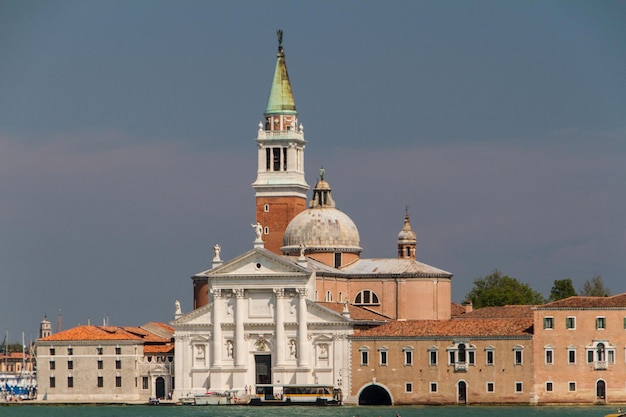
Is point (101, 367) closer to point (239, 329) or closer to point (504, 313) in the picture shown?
point (239, 329)

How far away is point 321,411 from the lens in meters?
96.1

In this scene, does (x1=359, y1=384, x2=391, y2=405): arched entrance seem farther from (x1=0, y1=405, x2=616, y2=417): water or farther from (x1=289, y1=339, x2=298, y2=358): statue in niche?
(x1=289, y1=339, x2=298, y2=358): statue in niche

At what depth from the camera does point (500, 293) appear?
13538cm

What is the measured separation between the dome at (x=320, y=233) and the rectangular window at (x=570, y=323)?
21.5 meters

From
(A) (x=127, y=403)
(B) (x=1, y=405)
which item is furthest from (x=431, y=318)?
(B) (x=1, y=405)

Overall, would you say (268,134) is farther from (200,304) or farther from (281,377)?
(281,377)

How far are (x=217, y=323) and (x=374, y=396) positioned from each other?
32.9 feet

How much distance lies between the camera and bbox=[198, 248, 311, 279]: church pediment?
105438mm

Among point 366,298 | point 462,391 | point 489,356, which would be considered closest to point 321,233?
point 366,298

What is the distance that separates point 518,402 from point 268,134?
29.1m

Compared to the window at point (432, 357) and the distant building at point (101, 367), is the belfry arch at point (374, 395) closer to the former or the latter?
the window at point (432, 357)

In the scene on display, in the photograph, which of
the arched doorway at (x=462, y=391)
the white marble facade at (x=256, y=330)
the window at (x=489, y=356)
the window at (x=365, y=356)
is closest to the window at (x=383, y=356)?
the window at (x=365, y=356)

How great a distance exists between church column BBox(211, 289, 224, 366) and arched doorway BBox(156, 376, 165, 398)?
4637mm

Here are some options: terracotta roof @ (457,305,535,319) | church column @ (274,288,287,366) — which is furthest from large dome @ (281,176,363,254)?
church column @ (274,288,287,366)
